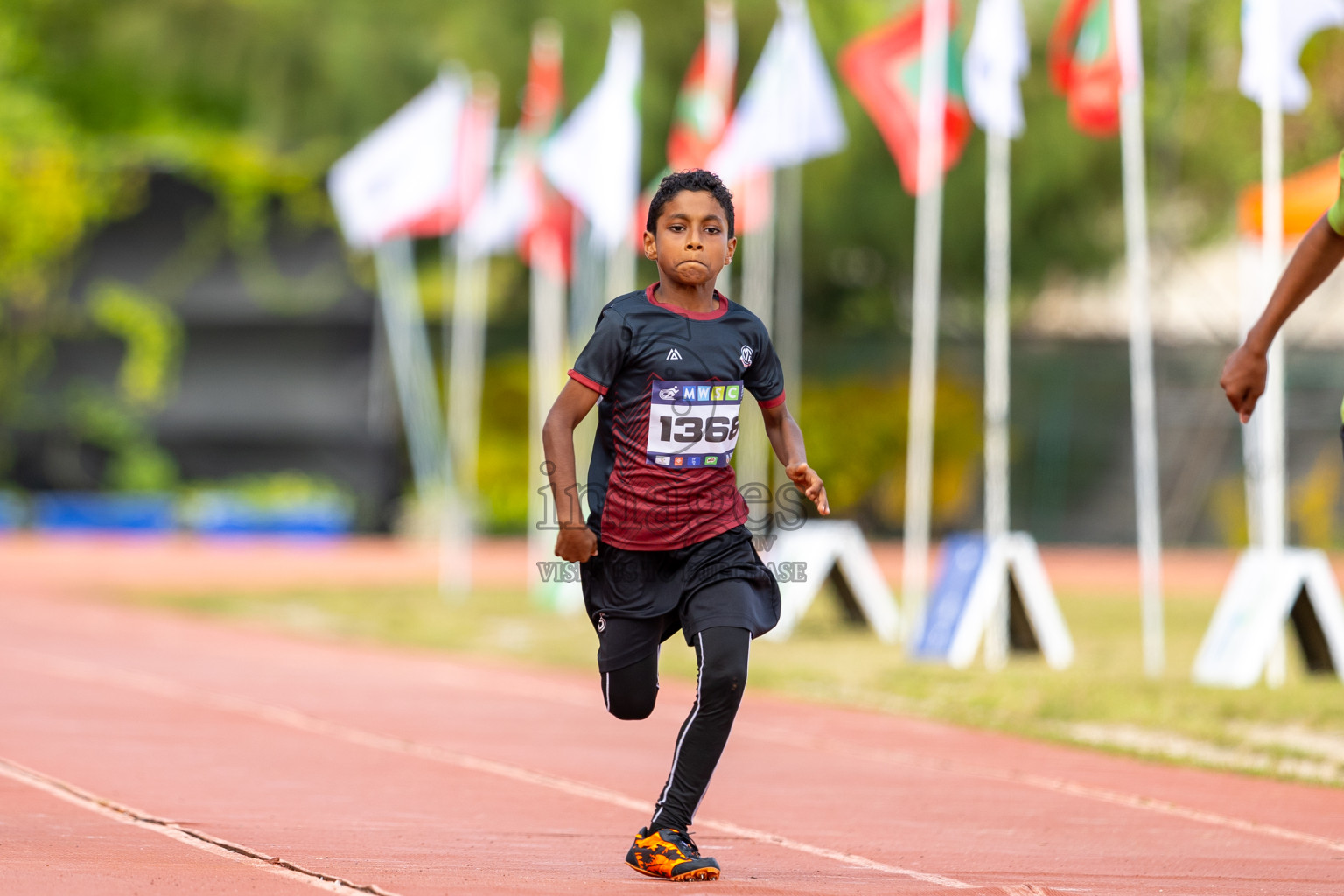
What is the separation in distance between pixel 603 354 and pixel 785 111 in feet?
37.3

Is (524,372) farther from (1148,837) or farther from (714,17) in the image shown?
(1148,837)

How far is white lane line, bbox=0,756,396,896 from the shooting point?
5.38m

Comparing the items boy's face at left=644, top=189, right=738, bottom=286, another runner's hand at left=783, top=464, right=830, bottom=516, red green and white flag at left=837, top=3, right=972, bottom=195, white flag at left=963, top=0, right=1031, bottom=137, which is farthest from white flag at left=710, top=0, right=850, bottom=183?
another runner's hand at left=783, top=464, right=830, bottom=516

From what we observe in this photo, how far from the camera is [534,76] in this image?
18.8 metres

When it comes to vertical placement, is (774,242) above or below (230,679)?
above

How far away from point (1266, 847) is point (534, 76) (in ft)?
44.5

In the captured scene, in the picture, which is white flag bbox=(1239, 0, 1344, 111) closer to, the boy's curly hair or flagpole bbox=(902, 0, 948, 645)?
flagpole bbox=(902, 0, 948, 645)

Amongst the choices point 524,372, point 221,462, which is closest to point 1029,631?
point 524,372

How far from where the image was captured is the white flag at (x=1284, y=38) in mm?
11961

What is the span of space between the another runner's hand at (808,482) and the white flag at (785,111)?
1097 cm

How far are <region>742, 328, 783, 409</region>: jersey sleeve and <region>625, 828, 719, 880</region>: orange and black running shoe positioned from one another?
53.0 inches

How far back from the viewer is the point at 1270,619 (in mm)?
11562

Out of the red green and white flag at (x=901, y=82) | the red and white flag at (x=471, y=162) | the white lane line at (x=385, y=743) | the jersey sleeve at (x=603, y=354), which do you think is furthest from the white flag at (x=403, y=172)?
the jersey sleeve at (x=603, y=354)

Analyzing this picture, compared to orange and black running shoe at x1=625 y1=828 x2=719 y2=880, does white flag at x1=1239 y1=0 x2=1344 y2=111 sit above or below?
above
